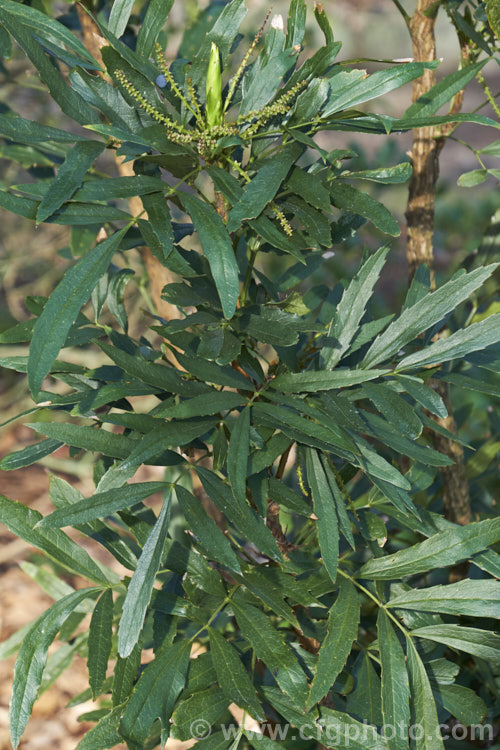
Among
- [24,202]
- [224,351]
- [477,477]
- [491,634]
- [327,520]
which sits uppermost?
[24,202]

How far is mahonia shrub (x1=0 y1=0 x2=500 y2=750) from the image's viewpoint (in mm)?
398

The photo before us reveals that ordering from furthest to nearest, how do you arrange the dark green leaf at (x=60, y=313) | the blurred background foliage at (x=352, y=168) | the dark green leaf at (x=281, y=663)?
the blurred background foliage at (x=352, y=168)
the dark green leaf at (x=281, y=663)
the dark green leaf at (x=60, y=313)

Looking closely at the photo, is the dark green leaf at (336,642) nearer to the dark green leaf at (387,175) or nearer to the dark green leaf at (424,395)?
the dark green leaf at (424,395)

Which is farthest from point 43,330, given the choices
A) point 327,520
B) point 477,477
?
point 477,477

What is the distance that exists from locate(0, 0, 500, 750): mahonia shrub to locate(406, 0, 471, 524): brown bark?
0.14 meters

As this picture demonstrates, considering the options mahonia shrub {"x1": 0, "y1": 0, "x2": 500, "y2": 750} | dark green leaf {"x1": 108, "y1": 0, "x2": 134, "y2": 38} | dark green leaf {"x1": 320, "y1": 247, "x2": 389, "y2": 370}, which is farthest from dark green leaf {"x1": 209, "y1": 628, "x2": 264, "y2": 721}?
dark green leaf {"x1": 108, "y1": 0, "x2": 134, "y2": 38}

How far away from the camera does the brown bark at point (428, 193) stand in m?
0.63

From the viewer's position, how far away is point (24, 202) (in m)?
0.39

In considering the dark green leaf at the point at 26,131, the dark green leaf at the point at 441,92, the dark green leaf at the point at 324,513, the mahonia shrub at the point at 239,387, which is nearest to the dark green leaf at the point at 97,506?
the mahonia shrub at the point at 239,387

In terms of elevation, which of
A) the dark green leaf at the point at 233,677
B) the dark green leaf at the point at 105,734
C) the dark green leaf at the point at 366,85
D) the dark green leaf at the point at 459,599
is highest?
the dark green leaf at the point at 366,85

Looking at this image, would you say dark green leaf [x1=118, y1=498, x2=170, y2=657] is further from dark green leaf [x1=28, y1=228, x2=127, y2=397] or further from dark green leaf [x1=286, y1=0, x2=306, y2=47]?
dark green leaf [x1=286, y1=0, x2=306, y2=47]

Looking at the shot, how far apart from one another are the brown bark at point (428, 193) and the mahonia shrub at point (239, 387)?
14 cm

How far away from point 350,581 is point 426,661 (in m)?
0.12

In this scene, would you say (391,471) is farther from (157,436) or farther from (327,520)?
(157,436)
